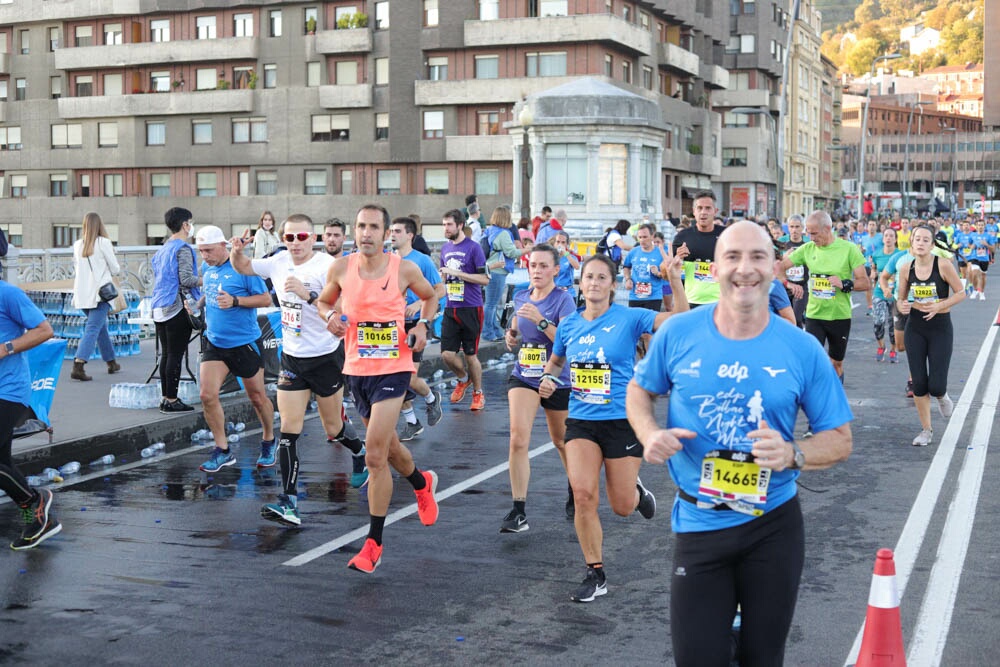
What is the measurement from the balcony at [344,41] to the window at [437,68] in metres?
2.95

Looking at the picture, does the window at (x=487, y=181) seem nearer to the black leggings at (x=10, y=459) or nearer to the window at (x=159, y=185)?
the window at (x=159, y=185)

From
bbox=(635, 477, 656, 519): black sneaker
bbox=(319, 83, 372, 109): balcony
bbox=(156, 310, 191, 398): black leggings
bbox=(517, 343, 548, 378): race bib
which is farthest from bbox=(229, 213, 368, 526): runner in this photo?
bbox=(319, 83, 372, 109): balcony

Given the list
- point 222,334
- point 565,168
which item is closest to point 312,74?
point 565,168

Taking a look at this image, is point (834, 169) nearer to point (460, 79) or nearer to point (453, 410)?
point (460, 79)

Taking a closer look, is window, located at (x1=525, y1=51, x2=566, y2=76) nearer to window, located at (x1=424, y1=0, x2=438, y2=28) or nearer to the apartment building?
the apartment building

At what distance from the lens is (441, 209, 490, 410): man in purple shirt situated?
13734 mm

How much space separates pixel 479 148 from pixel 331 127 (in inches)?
310

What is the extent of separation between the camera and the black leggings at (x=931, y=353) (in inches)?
445

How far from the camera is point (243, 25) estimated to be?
6294cm

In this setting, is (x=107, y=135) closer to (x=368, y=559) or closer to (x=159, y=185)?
(x=159, y=185)

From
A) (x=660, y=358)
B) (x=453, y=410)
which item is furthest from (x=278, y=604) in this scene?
(x=453, y=410)

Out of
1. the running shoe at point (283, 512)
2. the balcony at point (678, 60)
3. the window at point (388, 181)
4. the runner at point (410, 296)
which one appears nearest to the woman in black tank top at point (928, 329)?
the runner at point (410, 296)

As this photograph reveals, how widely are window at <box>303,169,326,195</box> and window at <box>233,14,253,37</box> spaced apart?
7135mm

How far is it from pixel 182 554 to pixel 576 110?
1263 inches
